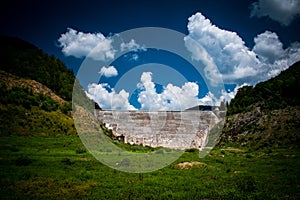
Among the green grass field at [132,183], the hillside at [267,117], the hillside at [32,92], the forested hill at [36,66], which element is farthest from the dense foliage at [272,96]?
the forested hill at [36,66]

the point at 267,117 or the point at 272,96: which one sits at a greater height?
the point at 272,96

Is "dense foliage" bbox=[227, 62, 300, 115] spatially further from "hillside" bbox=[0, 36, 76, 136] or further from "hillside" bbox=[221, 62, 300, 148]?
"hillside" bbox=[0, 36, 76, 136]

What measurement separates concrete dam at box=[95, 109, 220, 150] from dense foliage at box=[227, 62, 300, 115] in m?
11.1

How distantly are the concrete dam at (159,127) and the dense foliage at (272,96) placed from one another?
11.1 m

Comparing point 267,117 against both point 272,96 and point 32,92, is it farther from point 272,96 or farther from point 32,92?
point 32,92

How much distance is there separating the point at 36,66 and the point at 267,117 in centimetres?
5570

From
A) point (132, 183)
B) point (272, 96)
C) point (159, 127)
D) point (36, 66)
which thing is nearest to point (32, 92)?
point (36, 66)

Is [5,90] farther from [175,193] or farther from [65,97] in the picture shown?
[175,193]

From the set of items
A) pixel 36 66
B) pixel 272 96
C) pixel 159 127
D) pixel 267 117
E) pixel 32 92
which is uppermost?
pixel 36 66

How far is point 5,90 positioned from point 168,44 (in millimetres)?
39067

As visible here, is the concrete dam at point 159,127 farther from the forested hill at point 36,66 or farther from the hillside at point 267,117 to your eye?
the forested hill at point 36,66

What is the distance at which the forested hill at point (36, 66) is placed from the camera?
62.2 metres

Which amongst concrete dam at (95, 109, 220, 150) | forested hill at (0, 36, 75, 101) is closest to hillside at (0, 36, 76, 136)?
forested hill at (0, 36, 75, 101)

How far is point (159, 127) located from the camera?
61.4m
